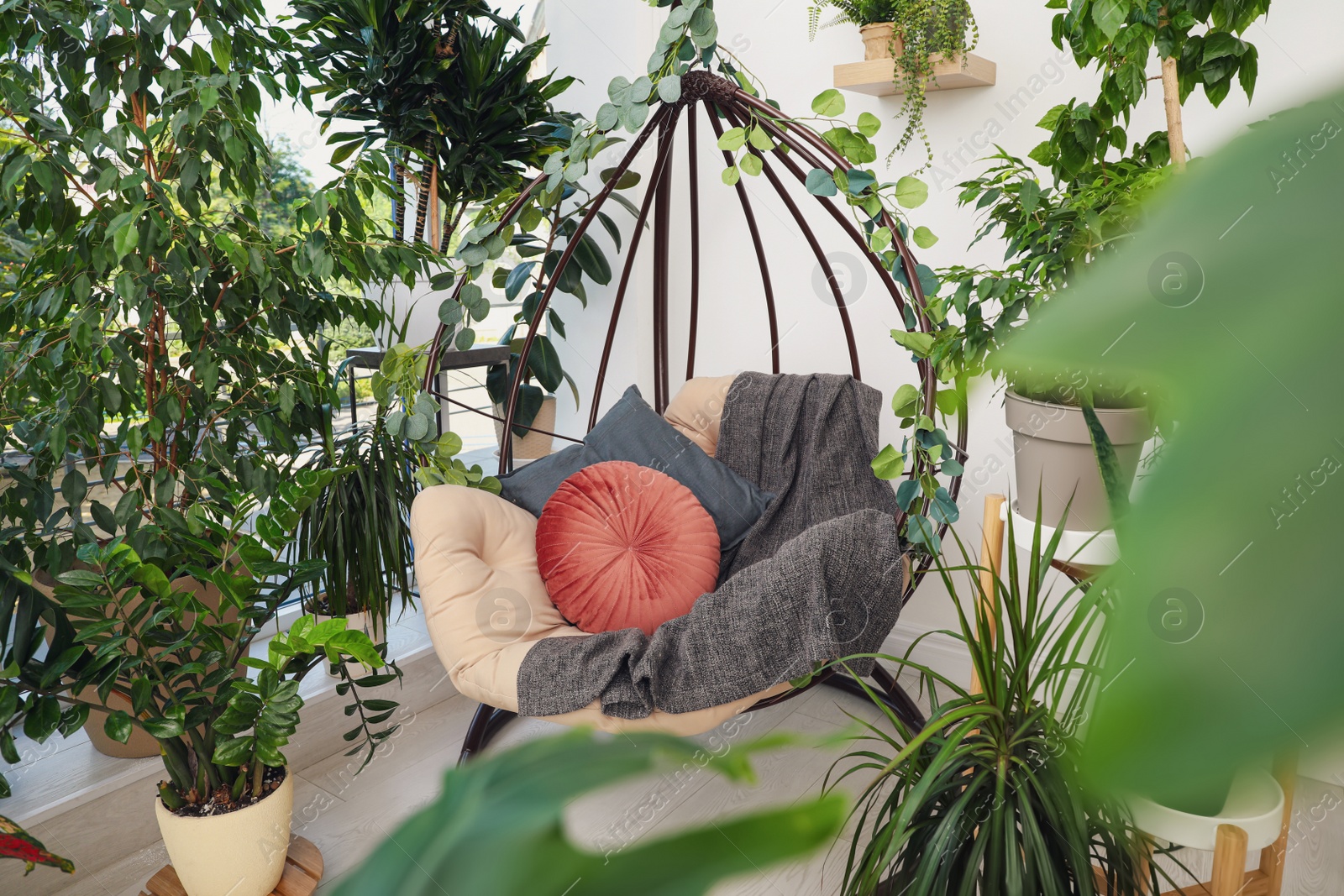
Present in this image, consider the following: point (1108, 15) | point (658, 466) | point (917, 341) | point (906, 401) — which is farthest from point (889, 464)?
point (1108, 15)

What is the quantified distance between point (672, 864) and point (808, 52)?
8.57 ft

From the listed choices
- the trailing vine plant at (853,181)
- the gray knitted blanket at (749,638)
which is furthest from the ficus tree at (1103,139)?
the gray knitted blanket at (749,638)

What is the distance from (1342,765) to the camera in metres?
0.06

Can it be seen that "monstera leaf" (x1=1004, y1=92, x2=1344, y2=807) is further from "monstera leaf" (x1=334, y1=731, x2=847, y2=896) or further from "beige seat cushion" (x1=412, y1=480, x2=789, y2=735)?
"beige seat cushion" (x1=412, y1=480, x2=789, y2=735)

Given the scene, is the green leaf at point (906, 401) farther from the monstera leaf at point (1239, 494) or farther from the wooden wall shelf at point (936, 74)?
the monstera leaf at point (1239, 494)

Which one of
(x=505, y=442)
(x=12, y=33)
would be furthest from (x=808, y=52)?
(x=12, y=33)

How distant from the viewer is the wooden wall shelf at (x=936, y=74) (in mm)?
1988

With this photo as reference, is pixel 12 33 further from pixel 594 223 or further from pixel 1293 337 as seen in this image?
pixel 1293 337

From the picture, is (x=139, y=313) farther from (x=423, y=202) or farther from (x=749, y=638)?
(x=749, y=638)

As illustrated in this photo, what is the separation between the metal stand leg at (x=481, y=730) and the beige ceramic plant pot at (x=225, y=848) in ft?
1.45

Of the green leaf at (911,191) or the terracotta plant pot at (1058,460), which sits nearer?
the terracotta plant pot at (1058,460)

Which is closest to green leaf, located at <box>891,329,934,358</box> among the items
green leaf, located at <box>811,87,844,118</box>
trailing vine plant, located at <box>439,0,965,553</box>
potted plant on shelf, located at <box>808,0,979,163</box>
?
trailing vine plant, located at <box>439,0,965,553</box>

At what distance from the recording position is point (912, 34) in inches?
78.2

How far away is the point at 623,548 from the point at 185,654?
87cm
